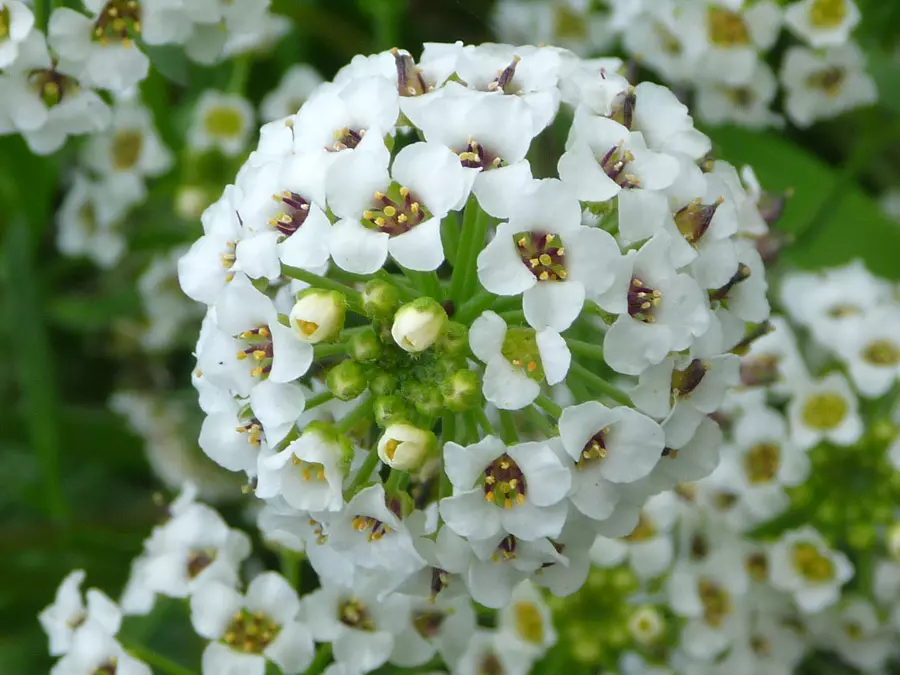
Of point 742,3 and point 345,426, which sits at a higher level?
point 742,3

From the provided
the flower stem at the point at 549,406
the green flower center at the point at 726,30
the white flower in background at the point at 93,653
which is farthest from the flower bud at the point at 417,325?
the green flower center at the point at 726,30

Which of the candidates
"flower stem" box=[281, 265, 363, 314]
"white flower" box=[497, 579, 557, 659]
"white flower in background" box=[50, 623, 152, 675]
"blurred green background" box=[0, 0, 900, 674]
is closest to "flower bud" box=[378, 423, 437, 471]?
"flower stem" box=[281, 265, 363, 314]

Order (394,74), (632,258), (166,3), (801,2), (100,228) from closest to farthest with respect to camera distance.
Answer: (632,258) → (394,74) → (166,3) → (801,2) → (100,228)

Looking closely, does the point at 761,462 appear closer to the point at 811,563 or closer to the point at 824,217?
the point at 811,563

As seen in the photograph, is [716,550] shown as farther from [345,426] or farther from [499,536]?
[345,426]

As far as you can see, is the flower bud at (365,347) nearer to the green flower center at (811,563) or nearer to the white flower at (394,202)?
the white flower at (394,202)

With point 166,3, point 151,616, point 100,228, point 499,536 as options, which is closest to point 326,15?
point 100,228

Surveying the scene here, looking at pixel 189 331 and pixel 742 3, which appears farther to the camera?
pixel 189 331

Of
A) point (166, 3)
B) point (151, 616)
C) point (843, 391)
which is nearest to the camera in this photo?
point (166, 3)
